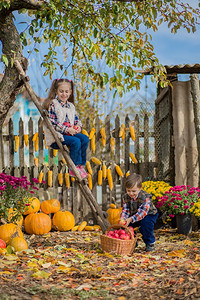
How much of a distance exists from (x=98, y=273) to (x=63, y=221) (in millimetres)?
2839

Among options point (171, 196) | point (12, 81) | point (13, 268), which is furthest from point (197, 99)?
point (13, 268)

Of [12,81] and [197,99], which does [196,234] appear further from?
→ [12,81]

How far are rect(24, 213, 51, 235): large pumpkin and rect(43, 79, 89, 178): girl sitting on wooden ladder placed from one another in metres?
1.81

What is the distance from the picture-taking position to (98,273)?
11.9ft

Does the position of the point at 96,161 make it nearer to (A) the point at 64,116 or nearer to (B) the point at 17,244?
(A) the point at 64,116

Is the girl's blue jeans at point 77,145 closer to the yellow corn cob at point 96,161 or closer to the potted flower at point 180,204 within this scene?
the yellow corn cob at point 96,161

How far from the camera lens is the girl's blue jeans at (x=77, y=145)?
479 cm

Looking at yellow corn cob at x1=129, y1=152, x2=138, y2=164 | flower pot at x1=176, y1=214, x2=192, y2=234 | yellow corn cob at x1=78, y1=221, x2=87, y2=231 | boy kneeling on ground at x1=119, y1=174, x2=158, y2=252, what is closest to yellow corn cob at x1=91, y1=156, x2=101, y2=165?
yellow corn cob at x1=129, y1=152, x2=138, y2=164

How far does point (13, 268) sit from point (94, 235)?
8.27 ft

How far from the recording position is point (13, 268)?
12.5ft

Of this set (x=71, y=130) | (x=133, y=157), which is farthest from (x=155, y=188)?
(x=71, y=130)

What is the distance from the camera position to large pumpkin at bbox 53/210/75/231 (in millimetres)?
6414

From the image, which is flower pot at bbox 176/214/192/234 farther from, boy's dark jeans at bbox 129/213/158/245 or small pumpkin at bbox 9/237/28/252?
small pumpkin at bbox 9/237/28/252

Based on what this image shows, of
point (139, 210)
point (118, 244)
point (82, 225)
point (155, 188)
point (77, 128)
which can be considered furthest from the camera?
point (82, 225)
